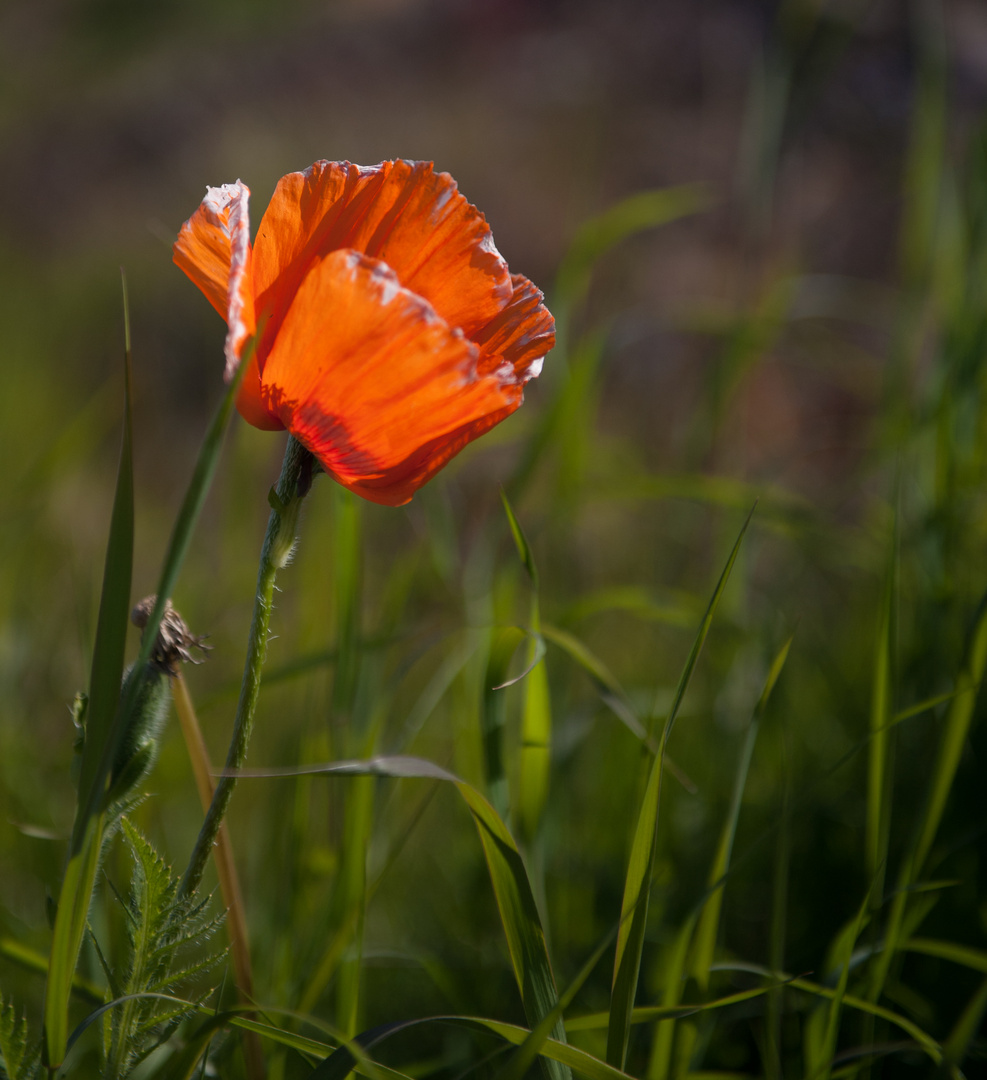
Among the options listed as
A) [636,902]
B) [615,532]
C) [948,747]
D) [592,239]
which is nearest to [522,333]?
[636,902]

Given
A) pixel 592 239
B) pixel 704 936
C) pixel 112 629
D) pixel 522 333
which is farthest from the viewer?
pixel 592 239

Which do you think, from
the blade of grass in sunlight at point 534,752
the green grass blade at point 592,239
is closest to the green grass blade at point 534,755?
the blade of grass in sunlight at point 534,752

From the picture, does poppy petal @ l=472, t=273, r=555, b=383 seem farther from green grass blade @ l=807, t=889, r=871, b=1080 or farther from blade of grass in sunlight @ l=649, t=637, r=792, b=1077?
green grass blade @ l=807, t=889, r=871, b=1080

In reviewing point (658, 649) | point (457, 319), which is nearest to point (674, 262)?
point (658, 649)

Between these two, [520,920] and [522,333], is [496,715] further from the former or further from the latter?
[522,333]

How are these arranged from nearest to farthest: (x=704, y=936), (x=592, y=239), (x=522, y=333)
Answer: (x=522, y=333) → (x=704, y=936) → (x=592, y=239)

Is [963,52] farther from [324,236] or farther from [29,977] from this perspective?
[29,977]

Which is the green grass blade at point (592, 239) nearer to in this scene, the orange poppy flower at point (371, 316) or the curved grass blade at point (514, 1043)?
the orange poppy flower at point (371, 316)
